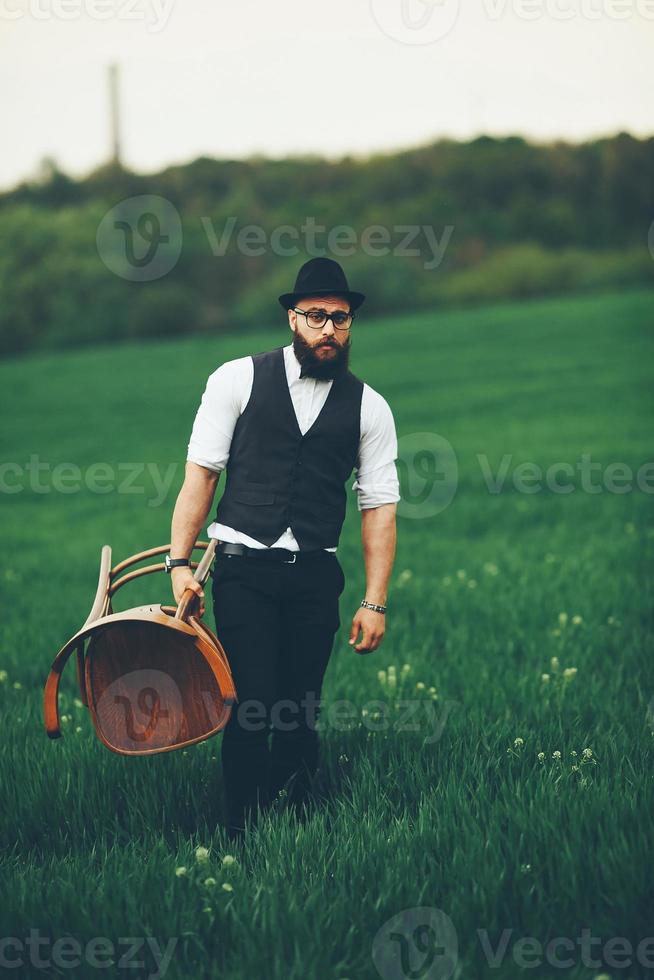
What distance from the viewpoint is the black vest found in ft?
13.6

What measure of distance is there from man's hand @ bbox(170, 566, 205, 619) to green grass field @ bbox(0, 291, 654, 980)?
0.94 meters

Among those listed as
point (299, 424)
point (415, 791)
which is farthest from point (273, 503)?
point (415, 791)

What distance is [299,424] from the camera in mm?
4188

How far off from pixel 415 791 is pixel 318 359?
1977mm

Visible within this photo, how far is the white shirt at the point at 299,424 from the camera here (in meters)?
4.14

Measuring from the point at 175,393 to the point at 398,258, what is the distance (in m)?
21.6

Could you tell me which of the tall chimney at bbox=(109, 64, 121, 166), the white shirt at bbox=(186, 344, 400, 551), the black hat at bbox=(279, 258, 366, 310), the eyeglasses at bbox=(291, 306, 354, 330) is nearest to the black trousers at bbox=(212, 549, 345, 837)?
the white shirt at bbox=(186, 344, 400, 551)

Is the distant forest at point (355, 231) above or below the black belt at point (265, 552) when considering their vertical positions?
above

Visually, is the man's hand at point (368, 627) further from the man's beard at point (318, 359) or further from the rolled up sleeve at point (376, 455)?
the man's beard at point (318, 359)

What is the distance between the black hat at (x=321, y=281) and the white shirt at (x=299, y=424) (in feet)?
0.91

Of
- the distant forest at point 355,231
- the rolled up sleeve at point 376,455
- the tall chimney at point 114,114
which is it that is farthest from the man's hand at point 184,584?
the tall chimney at point 114,114

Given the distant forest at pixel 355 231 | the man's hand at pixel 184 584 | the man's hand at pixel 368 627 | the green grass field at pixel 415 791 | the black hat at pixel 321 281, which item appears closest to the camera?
the green grass field at pixel 415 791

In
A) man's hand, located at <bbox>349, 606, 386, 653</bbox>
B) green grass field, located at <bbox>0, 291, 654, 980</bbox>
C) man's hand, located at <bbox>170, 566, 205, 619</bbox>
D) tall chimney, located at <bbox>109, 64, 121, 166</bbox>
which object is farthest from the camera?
tall chimney, located at <bbox>109, 64, 121, 166</bbox>

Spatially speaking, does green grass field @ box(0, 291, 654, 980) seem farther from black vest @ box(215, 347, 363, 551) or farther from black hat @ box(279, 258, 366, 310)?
black hat @ box(279, 258, 366, 310)
